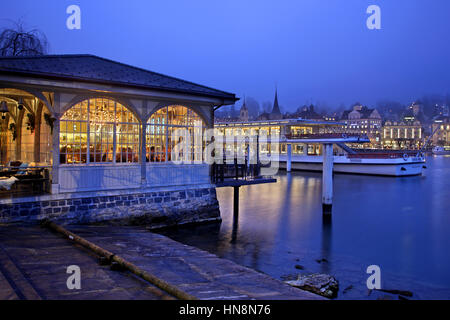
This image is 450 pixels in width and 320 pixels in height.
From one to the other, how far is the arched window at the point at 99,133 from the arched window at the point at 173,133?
24.3 inches

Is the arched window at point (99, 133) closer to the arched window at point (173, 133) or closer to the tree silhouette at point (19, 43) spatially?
the arched window at point (173, 133)

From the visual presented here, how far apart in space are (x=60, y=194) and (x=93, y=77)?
12.3 feet

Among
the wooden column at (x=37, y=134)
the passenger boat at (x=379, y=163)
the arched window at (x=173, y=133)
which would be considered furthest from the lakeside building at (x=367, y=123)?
the wooden column at (x=37, y=134)

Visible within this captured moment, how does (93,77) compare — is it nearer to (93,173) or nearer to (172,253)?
(93,173)

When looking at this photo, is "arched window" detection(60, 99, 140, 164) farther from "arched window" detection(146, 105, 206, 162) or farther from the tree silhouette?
the tree silhouette

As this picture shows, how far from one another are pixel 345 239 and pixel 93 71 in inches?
457

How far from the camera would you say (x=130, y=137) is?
42.4 ft

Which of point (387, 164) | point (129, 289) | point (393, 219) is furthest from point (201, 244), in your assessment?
point (387, 164)

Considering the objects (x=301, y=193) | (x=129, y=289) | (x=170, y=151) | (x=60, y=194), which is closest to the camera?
(x=129, y=289)

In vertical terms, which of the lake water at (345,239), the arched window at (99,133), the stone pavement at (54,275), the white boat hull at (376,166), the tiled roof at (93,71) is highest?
the tiled roof at (93,71)

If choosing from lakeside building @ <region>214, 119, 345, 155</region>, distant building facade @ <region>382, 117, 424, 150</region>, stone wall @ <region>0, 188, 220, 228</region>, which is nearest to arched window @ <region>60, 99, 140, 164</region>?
stone wall @ <region>0, 188, 220, 228</region>

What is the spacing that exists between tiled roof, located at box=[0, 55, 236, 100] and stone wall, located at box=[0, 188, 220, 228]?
3763 millimetres

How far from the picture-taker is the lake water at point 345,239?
10.9m

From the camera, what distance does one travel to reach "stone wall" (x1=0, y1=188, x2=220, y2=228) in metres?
10.8
